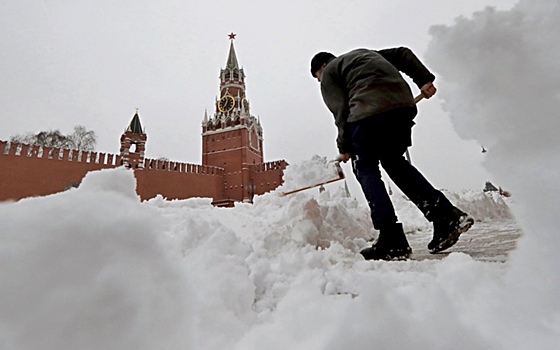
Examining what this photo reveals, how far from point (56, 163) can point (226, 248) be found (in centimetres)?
1543

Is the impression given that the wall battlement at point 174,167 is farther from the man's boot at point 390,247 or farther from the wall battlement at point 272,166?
the man's boot at point 390,247

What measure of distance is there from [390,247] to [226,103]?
2576 cm

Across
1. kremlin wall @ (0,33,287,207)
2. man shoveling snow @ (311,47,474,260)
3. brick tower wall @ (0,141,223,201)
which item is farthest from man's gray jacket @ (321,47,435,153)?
brick tower wall @ (0,141,223,201)

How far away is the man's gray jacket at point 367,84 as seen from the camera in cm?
188

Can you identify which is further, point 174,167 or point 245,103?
point 245,103

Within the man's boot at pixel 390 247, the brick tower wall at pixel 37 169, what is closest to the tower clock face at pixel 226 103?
the brick tower wall at pixel 37 169

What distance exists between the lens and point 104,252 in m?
0.62

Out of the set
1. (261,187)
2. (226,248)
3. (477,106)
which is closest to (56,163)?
(261,187)

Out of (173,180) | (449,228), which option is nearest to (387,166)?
(449,228)

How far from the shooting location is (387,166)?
81.5 inches

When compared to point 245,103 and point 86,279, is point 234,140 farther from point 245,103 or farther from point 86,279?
point 86,279

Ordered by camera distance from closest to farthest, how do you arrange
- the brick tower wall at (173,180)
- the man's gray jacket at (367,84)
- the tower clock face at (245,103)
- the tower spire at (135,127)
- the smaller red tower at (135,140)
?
the man's gray jacket at (367,84)
the brick tower wall at (173,180)
the smaller red tower at (135,140)
the tower spire at (135,127)
the tower clock face at (245,103)

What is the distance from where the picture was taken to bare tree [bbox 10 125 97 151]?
2292 cm

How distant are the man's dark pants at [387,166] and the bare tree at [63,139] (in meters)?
26.4
